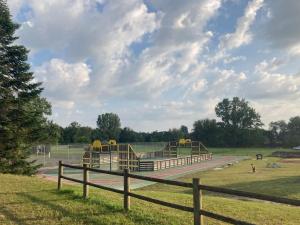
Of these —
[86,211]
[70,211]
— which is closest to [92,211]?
[86,211]

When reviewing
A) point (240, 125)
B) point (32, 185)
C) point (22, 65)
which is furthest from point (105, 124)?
point (32, 185)

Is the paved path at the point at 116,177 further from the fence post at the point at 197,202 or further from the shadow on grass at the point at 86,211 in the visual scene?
the fence post at the point at 197,202

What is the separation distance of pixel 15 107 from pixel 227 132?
101 metres

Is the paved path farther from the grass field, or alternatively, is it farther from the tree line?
the tree line

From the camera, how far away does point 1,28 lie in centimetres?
2912

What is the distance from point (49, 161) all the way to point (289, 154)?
4108cm

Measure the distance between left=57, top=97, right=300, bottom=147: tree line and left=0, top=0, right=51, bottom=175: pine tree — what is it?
78.8 m

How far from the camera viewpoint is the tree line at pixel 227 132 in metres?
112

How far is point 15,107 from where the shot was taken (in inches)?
1108

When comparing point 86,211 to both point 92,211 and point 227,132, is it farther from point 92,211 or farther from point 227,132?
point 227,132

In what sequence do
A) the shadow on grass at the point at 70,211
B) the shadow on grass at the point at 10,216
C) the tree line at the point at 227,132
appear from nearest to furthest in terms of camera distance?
the shadow on grass at the point at 10,216
the shadow on grass at the point at 70,211
the tree line at the point at 227,132

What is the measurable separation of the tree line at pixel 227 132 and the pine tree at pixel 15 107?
78793 millimetres

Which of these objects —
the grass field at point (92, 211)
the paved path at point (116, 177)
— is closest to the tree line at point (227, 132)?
the paved path at point (116, 177)

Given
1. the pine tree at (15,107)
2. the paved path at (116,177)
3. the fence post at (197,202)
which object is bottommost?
the paved path at (116,177)
